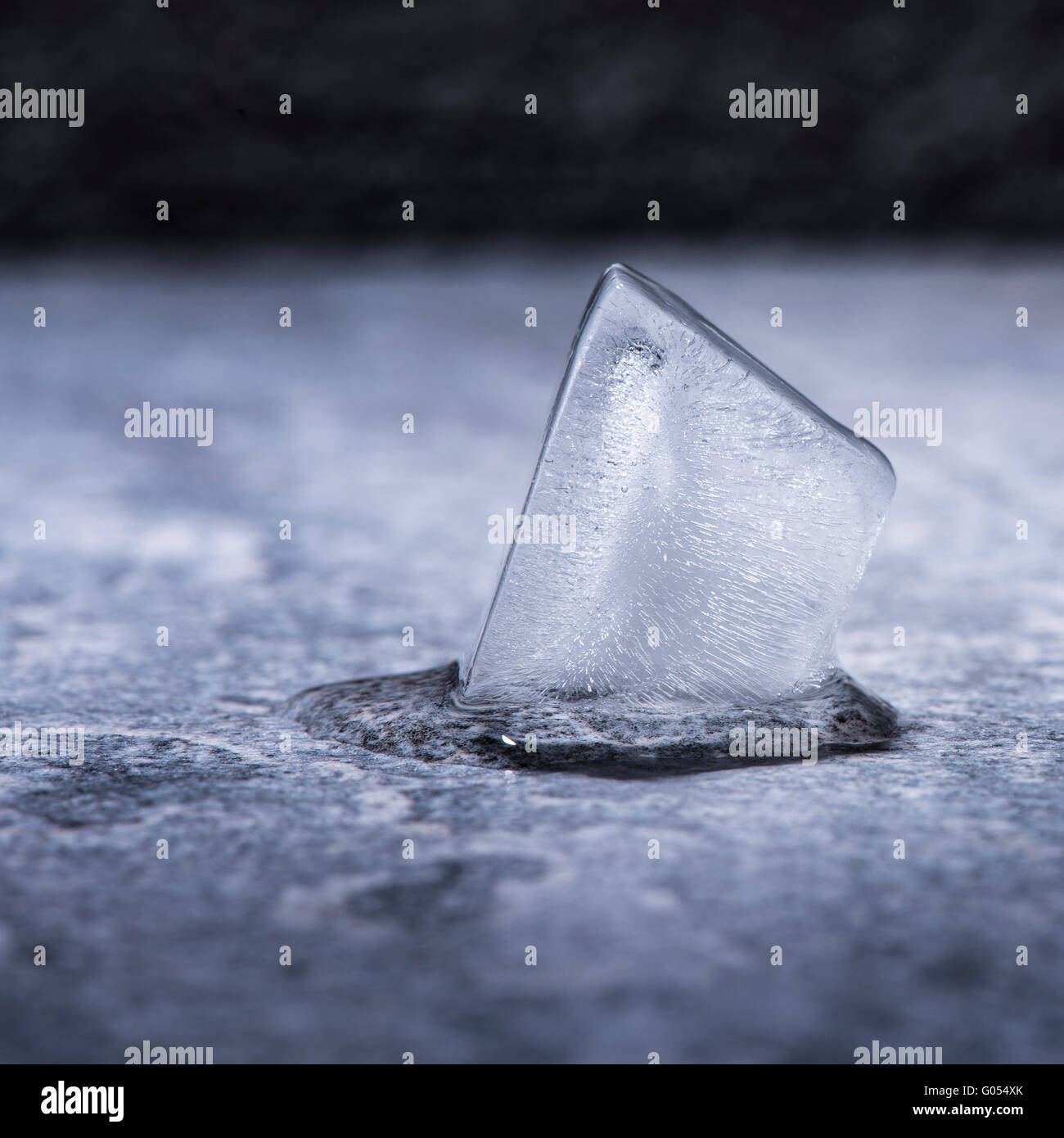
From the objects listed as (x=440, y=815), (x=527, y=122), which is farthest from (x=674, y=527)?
(x=527, y=122)

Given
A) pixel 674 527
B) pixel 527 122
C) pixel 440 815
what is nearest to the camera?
pixel 440 815

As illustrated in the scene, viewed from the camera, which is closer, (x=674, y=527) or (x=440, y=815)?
(x=440, y=815)

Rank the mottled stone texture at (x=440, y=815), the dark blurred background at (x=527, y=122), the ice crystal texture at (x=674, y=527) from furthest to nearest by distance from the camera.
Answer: the dark blurred background at (x=527, y=122), the ice crystal texture at (x=674, y=527), the mottled stone texture at (x=440, y=815)

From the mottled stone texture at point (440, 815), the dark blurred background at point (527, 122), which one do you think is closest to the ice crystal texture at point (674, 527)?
the mottled stone texture at point (440, 815)

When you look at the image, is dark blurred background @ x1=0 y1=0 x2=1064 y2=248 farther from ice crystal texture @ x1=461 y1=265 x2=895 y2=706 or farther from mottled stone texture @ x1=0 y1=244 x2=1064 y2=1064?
ice crystal texture @ x1=461 y1=265 x2=895 y2=706

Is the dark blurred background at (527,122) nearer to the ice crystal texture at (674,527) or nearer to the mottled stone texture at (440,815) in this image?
the mottled stone texture at (440,815)

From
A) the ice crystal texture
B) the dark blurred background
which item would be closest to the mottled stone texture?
the ice crystal texture

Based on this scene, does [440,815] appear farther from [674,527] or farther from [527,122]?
[527,122]
